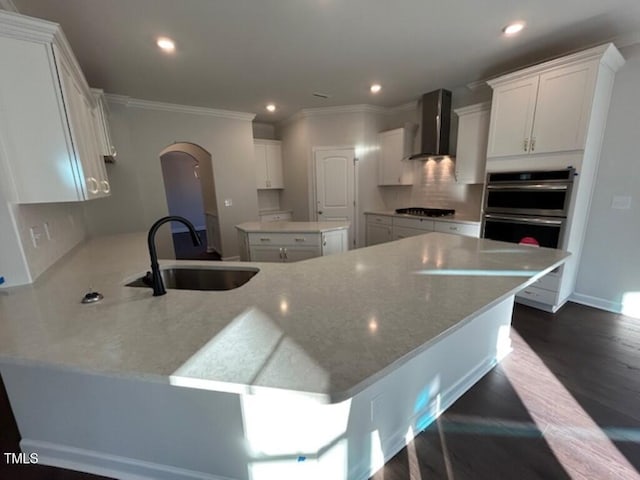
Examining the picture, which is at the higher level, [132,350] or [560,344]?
[132,350]

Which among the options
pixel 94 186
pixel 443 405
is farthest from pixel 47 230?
pixel 443 405

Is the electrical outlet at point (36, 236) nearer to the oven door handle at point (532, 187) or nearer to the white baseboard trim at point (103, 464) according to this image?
the white baseboard trim at point (103, 464)

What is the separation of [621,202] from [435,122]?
2238 millimetres

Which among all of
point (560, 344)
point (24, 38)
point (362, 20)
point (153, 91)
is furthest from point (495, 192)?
point (153, 91)

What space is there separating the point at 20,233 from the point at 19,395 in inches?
31.9

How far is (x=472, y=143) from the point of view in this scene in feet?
11.4

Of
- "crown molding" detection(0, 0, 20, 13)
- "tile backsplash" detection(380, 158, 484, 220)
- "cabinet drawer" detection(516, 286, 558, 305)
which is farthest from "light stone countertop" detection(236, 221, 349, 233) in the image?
"crown molding" detection(0, 0, 20, 13)

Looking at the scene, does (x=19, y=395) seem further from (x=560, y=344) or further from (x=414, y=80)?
(x=414, y=80)

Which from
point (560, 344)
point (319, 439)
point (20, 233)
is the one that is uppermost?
point (20, 233)

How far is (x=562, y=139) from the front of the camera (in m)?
2.57

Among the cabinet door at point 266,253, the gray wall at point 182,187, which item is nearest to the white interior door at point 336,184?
the cabinet door at point 266,253

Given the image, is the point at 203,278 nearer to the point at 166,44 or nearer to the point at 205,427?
the point at 205,427

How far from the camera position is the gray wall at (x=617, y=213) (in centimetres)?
257

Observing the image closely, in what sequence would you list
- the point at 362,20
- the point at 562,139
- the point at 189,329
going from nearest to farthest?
the point at 189,329
the point at 362,20
the point at 562,139
